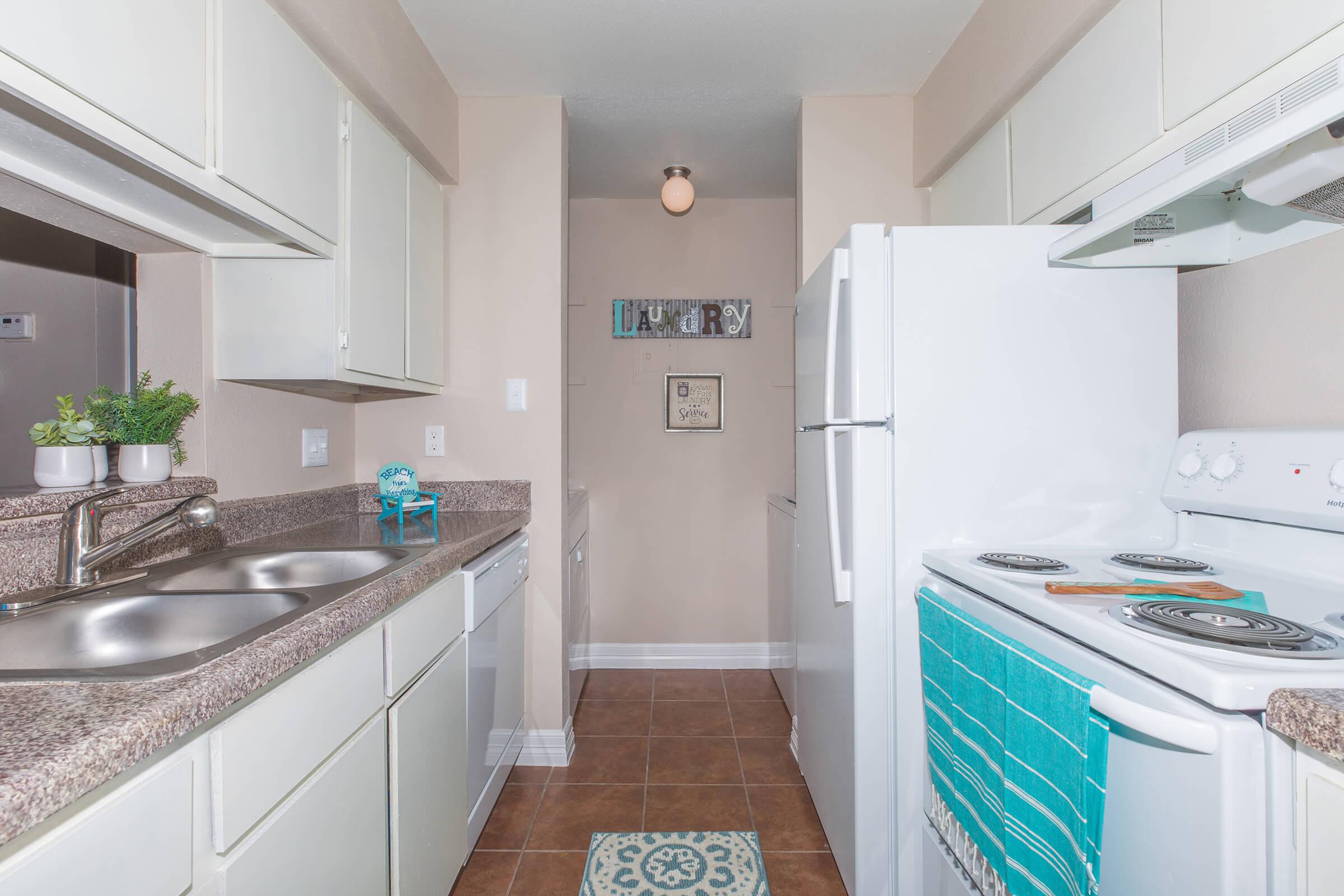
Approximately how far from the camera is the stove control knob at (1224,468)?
4.33 ft

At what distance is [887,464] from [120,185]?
5.42ft

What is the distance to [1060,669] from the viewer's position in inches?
36.9

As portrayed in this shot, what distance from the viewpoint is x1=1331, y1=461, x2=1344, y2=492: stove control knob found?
1101 mm

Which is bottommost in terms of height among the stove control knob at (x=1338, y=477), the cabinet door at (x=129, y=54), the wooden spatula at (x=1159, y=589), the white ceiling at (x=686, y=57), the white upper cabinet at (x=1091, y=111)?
the wooden spatula at (x=1159, y=589)

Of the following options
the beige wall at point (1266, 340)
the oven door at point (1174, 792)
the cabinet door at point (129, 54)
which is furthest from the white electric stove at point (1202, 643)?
the cabinet door at point (129, 54)

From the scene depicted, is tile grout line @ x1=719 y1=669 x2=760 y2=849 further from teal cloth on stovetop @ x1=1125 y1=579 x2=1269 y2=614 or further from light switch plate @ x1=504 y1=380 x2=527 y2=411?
light switch plate @ x1=504 y1=380 x2=527 y2=411

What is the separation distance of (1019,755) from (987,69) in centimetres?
185

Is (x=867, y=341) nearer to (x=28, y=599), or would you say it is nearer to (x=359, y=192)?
(x=359, y=192)

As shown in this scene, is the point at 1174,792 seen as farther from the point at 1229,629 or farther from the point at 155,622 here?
the point at 155,622

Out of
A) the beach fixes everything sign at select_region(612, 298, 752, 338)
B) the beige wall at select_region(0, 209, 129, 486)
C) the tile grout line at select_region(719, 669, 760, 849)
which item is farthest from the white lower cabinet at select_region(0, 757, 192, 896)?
the beach fixes everything sign at select_region(612, 298, 752, 338)

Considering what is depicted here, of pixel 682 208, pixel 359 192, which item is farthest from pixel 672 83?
pixel 359 192

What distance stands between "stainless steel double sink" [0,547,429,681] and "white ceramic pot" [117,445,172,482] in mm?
194

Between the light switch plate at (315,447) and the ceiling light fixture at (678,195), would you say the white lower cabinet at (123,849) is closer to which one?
the light switch plate at (315,447)

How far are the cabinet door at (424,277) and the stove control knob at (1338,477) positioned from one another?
2208 millimetres
